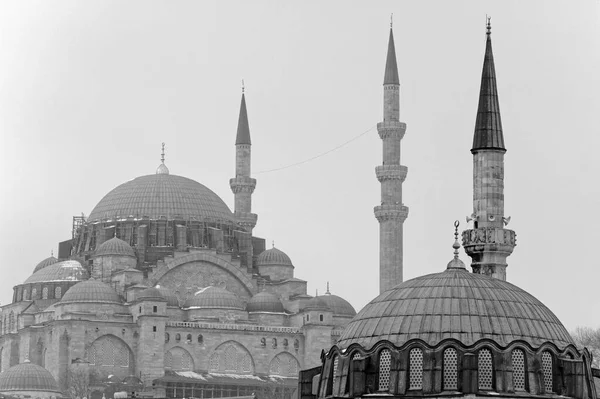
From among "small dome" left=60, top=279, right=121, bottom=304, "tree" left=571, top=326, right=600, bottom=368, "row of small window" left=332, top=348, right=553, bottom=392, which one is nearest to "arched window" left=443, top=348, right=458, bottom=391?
"row of small window" left=332, top=348, right=553, bottom=392

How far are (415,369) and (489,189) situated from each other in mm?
21211

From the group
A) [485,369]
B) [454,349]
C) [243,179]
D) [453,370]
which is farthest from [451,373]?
[243,179]

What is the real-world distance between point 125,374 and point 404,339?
7125 centimetres

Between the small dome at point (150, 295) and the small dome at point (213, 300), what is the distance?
386 cm

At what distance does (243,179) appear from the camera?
364 feet

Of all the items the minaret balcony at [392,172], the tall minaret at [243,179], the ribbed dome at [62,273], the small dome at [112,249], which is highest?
the tall minaret at [243,179]

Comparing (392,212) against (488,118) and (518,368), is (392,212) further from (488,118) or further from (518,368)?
(518,368)

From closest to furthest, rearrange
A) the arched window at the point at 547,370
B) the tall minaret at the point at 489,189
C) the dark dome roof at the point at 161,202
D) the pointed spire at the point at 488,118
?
the arched window at the point at 547,370 → the tall minaret at the point at 489,189 → the pointed spire at the point at 488,118 → the dark dome roof at the point at 161,202

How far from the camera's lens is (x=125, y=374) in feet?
331

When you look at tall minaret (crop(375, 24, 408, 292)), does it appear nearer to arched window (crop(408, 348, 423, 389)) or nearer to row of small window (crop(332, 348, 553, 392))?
row of small window (crop(332, 348, 553, 392))

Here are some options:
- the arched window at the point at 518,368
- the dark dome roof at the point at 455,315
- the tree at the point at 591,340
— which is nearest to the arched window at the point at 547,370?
the dark dome roof at the point at 455,315

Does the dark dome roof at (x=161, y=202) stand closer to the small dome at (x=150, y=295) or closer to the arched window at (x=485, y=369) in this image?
the small dome at (x=150, y=295)

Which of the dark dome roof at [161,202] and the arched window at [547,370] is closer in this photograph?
the arched window at [547,370]

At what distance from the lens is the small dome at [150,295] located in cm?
10100
